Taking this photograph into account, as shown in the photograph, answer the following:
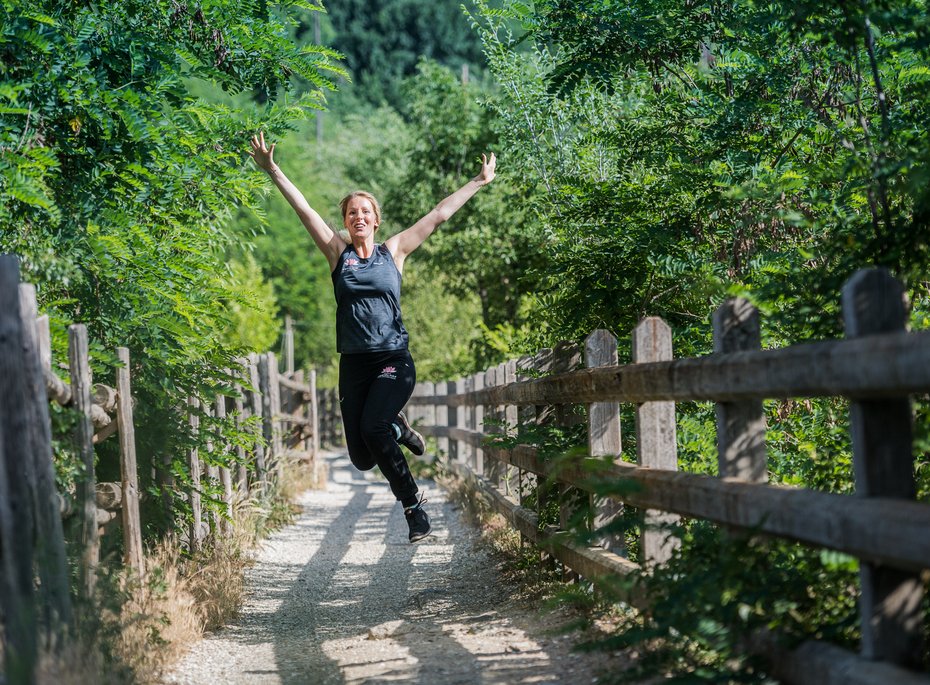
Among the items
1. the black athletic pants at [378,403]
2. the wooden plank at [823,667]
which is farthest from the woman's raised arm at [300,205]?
the wooden plank at [823,667]

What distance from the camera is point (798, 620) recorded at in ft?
11.1

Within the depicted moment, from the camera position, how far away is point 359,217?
6.78m

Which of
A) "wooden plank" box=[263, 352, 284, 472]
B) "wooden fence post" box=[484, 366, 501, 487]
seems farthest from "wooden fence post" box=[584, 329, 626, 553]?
"wooden plank" box=[263, 352, 284, 472]

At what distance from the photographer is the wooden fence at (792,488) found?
9.02ft

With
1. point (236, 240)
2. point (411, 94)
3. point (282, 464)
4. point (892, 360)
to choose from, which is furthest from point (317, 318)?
point (892, 360)

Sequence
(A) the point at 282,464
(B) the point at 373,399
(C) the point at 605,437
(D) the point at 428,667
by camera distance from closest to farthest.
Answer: (D) the point at 428,667, (C) the point at 605,437, (B) the point at 373,399, (A) the point at 282,464

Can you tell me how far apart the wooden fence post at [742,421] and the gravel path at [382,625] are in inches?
44.2

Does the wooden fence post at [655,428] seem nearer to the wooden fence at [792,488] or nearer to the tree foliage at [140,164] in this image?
the wooden fence at [792,488]

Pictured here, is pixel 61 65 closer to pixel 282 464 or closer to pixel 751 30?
pixel 751 30

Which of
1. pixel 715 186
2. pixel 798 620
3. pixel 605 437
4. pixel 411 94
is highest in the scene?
pixel 411 94

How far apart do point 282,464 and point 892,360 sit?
11156 mm

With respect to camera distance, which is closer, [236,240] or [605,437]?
[605,437]

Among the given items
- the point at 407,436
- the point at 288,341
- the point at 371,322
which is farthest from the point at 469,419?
the point at 288,341

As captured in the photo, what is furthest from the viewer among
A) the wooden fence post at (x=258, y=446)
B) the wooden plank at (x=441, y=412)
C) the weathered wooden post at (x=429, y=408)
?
the weathered wooden post at (x=429, y=408)
